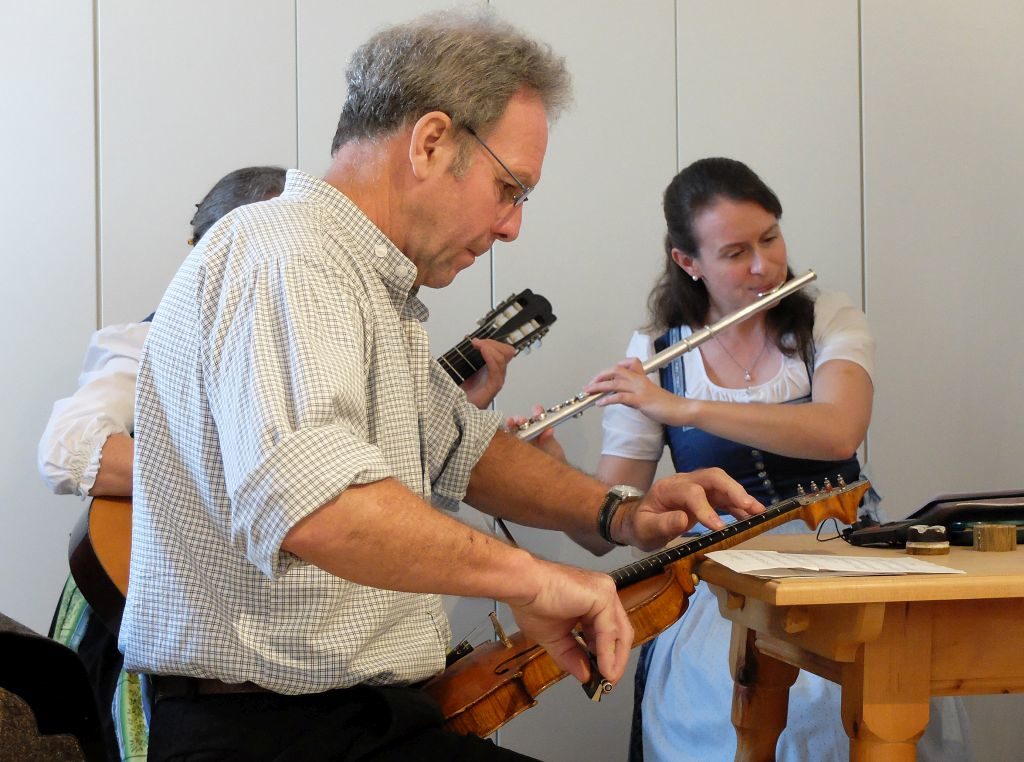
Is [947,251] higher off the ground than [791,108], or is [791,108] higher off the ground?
[791,108]

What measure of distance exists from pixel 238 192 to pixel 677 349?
0.93 meters

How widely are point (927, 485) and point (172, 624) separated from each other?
6.96ft

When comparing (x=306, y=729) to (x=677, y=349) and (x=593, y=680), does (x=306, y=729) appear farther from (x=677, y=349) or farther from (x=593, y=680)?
(x=677, y=349)

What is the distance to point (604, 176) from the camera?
262cm

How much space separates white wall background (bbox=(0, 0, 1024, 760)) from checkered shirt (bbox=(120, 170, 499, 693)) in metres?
1.35

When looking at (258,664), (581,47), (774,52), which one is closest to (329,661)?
(258,664)

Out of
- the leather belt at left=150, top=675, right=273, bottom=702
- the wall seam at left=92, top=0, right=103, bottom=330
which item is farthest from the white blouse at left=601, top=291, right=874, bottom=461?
the leather belt at left=150, top=675, right=273, bottom=702

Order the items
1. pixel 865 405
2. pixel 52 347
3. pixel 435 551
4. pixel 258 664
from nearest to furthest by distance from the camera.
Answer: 1. pixel 435 551
2. pixel 258 664
3. pixel 865 405
4. pixel 52 347

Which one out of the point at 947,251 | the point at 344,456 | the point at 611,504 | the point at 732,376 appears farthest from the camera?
the point at 947,251

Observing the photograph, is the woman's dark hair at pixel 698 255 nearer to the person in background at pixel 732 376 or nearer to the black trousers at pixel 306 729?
the person in background at pixel 732 376

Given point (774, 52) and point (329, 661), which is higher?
point (774, 52)

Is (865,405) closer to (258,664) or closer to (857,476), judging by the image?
(857,476)

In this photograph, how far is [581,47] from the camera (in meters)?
2.61

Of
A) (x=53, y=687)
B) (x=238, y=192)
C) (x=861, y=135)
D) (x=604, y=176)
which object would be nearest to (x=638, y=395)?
(x=604, y=176)
